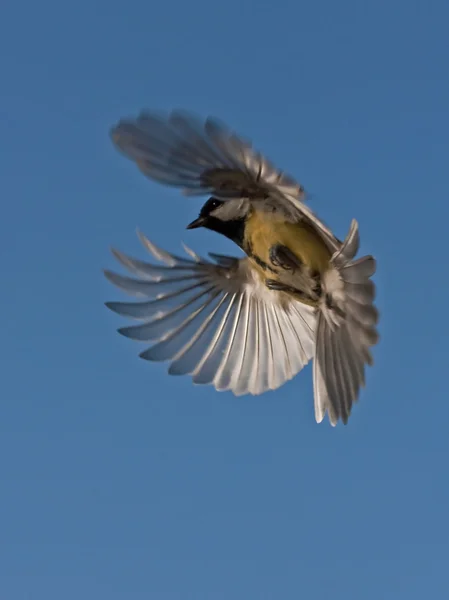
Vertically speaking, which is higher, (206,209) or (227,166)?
(206,209)

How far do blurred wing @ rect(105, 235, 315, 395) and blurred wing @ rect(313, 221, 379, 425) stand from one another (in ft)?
1.88

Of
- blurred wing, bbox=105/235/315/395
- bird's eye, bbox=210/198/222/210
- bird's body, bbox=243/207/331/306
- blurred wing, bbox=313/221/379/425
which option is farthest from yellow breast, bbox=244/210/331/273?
blurred wing, bbox=105/235/315/395

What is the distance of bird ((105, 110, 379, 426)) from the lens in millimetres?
4785

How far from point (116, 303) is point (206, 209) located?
770 mm

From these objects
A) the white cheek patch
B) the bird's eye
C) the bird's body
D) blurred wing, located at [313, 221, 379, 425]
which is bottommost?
blurred wing, located at [313, 221, 379, 425]

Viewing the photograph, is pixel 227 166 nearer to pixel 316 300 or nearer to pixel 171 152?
pixel 171 152

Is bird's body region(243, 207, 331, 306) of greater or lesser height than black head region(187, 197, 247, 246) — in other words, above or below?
below

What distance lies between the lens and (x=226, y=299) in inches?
258

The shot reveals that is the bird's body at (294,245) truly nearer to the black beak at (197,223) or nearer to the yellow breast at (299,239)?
the yellow breast at (299,239)

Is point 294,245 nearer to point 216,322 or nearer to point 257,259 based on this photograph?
point 257,259

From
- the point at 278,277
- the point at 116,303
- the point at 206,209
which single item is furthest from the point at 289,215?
the point at 116,303

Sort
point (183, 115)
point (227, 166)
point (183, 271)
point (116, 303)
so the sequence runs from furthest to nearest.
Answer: point (183, 271) → point (116, 303) → point (227, 166) → point (183, 115)

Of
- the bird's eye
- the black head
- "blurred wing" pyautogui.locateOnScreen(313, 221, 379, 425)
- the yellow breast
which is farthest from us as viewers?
the bird's eye

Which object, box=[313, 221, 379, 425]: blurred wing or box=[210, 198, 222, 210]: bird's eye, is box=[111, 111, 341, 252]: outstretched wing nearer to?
box=[313, 221, 379, 425]: blurred wing
